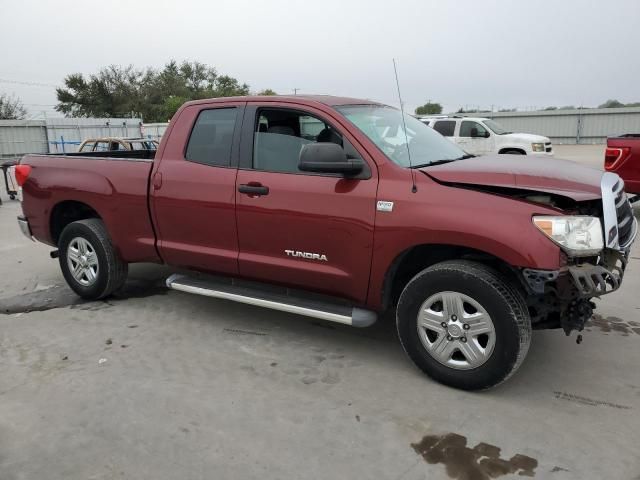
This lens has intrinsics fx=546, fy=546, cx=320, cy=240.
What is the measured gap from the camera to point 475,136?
52.2ft

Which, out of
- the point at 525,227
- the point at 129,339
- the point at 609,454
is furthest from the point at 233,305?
the point at 609,454

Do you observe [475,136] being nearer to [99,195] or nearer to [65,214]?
[65,214]

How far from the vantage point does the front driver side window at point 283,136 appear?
4.00 meters

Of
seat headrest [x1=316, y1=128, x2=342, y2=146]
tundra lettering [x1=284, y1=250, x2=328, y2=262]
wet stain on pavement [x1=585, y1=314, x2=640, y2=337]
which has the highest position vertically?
seat headrest [x1=316, y1=128, x2=342, y2=146]

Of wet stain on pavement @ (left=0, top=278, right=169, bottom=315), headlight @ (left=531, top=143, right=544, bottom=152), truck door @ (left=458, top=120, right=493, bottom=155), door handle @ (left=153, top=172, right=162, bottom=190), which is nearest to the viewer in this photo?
door handle @ (left=153, top=172, right=162, bottom=190)

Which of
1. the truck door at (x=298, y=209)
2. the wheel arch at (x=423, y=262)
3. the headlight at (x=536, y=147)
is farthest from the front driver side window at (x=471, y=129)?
the wheel arch at (x=423, y=262)

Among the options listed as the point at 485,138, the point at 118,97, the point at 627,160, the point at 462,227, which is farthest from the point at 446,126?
the point at 118,97

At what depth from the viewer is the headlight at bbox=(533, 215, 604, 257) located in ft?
10.1

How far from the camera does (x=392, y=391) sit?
3502 mm

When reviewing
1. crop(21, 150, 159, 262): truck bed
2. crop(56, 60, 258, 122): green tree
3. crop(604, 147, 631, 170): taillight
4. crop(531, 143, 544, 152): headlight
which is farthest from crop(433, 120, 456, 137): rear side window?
crop(56, 60, 258, 122): green tree

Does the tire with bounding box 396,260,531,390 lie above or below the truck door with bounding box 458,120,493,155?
below

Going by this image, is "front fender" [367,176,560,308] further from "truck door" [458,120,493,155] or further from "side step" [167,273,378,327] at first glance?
"truck door" [458,120,493,155]

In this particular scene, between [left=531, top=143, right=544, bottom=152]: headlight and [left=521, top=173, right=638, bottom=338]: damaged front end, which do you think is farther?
[left=531, top=143, right=544, bottom=152]: headlight

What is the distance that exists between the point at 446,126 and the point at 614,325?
A: 40.4 feet
